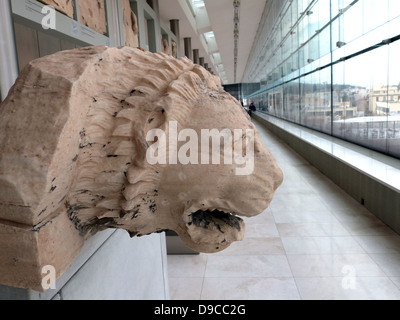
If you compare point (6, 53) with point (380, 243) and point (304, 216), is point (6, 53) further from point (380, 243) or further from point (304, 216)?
point (304, 216)

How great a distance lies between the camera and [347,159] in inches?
277

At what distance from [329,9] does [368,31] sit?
3.31 meters

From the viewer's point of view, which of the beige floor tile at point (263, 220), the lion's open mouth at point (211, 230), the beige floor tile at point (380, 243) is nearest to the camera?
the lion's open mouth at point (211, 230)

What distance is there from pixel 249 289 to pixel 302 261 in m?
0.92

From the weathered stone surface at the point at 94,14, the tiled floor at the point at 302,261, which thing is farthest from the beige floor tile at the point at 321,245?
the weathered stone surface at the point at 94,14

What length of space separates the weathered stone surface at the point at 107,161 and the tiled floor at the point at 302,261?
2774mm

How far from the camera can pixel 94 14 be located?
110 inches

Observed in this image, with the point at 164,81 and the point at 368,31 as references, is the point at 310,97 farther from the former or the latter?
the point at 164,81

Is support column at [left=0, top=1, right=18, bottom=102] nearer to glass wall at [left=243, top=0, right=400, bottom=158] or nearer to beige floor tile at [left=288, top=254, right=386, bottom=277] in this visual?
beige floor tile at [left=288, top=254, right=386, bottom=277]

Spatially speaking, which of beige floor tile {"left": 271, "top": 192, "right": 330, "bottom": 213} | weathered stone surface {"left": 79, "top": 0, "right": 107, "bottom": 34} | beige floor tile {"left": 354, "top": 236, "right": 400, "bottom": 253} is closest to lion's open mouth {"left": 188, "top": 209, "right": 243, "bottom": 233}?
weathered stone surface {"left": 79, "top": 0, "right": 107, "bottom": 34}

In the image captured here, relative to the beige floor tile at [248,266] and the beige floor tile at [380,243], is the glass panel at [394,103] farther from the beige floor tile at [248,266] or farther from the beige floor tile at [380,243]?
the beige floor tile at [248,266]

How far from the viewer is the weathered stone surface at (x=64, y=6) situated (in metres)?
2.05

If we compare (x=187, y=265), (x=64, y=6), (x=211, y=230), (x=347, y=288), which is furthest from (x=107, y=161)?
(x=187, y=265)
